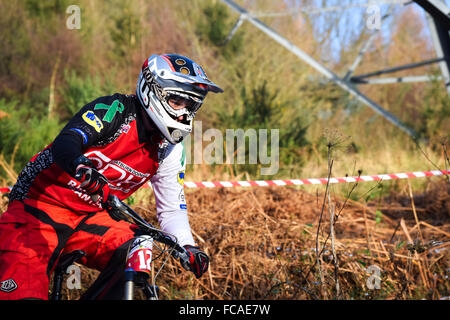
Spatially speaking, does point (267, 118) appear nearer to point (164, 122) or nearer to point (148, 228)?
point (164, 122)

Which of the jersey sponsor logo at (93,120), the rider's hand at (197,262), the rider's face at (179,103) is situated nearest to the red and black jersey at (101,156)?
the jersey sponsor logo at (93,120)

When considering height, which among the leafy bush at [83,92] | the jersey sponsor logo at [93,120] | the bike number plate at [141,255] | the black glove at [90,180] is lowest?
the bike number plate at [141,255]

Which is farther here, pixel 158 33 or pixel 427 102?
pixel 158 33

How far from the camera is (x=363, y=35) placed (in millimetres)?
21875

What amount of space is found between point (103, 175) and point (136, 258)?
18.4 inches

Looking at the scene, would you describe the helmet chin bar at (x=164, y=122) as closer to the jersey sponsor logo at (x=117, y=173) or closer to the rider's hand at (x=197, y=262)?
the jersey sponsor logo at (x=117, y=173)

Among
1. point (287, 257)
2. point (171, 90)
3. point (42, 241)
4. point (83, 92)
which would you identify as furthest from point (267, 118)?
point (42, 241)

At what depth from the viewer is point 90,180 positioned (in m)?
2.22

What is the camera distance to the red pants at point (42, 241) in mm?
2400

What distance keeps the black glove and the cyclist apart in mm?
126

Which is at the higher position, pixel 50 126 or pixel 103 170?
pixel 50 126
